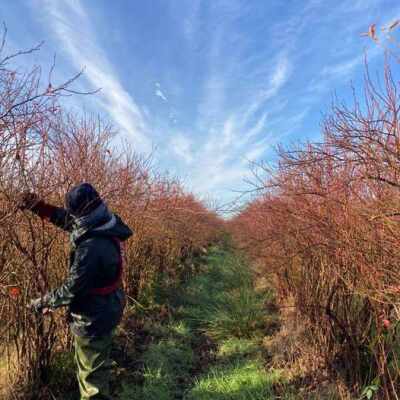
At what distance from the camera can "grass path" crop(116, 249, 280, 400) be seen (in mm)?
3369

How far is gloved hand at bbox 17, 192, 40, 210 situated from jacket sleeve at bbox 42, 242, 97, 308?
0.52 m

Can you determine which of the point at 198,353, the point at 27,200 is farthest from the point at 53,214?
the point at 198,353

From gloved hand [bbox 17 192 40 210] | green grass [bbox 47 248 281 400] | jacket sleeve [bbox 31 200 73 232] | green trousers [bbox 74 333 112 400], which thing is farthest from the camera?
green grass [bbox 47 248 281 400]

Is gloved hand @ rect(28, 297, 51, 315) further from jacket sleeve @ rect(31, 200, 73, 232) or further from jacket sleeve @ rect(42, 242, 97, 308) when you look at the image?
jacket sleeve @ rect(31, 200, 73, 232)

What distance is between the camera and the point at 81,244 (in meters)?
2.53

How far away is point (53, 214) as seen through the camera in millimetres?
2775

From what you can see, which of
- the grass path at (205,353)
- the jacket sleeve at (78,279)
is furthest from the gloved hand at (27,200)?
the grass path at (205,353)

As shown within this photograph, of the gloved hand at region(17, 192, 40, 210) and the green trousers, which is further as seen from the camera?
the green trousers

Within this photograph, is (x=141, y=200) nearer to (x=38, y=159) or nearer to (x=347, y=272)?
(x=38, y=159)

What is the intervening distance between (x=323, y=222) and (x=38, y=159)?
8.81 feet

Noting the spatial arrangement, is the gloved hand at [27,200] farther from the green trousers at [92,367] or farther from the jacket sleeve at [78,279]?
the green trousers at [92,367]

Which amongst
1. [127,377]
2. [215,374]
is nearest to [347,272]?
[215,374]

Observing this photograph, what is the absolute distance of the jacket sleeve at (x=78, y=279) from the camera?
244 centimetres

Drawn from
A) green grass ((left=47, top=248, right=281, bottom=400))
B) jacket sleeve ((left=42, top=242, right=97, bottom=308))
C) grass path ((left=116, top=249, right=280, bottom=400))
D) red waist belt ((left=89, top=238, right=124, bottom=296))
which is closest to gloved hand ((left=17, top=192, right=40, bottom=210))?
jacket sleeve ((left=42, top=242, right=97, bottom=308))
